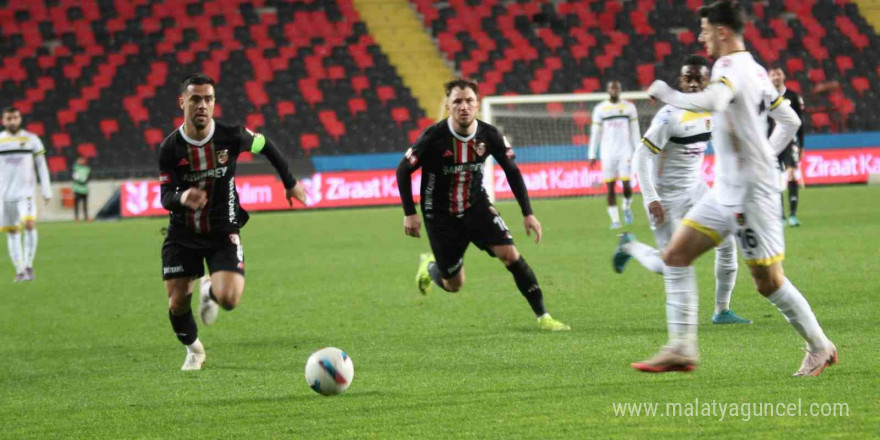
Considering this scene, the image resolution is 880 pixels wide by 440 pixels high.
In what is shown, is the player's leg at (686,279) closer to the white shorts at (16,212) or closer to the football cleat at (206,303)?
the football cleat at (206,303)

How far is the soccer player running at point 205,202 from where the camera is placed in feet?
22.7

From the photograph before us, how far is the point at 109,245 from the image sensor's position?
61.1 feet

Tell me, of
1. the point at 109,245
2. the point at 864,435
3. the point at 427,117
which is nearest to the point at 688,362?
the point at 864,435

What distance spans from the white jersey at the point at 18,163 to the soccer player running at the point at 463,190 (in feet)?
23.9

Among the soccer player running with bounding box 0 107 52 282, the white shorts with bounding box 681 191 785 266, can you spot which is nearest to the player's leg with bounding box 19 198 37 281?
the soccer player running with bounding box 0 107 52 282

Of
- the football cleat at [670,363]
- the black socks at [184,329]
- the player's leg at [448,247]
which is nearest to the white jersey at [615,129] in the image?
the player's leg at [448,247]

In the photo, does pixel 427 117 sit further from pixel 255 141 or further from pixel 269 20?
pixel 255 141

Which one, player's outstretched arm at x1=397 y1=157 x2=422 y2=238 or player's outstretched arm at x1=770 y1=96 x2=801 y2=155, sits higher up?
player's outstretched arm at x1=770 y1=96 x2=801 y2=155

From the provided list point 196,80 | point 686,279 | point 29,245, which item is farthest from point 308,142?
point 686,279

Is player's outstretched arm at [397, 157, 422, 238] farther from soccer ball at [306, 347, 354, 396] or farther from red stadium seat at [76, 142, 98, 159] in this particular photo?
red stadium seat at [76, 142, 98, 159]

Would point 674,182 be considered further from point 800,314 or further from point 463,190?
point 800,314

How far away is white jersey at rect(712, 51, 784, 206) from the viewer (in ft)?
17.9

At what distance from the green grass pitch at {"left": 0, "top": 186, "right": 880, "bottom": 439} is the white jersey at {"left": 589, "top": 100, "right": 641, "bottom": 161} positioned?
4105mm

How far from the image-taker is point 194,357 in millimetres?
7312
